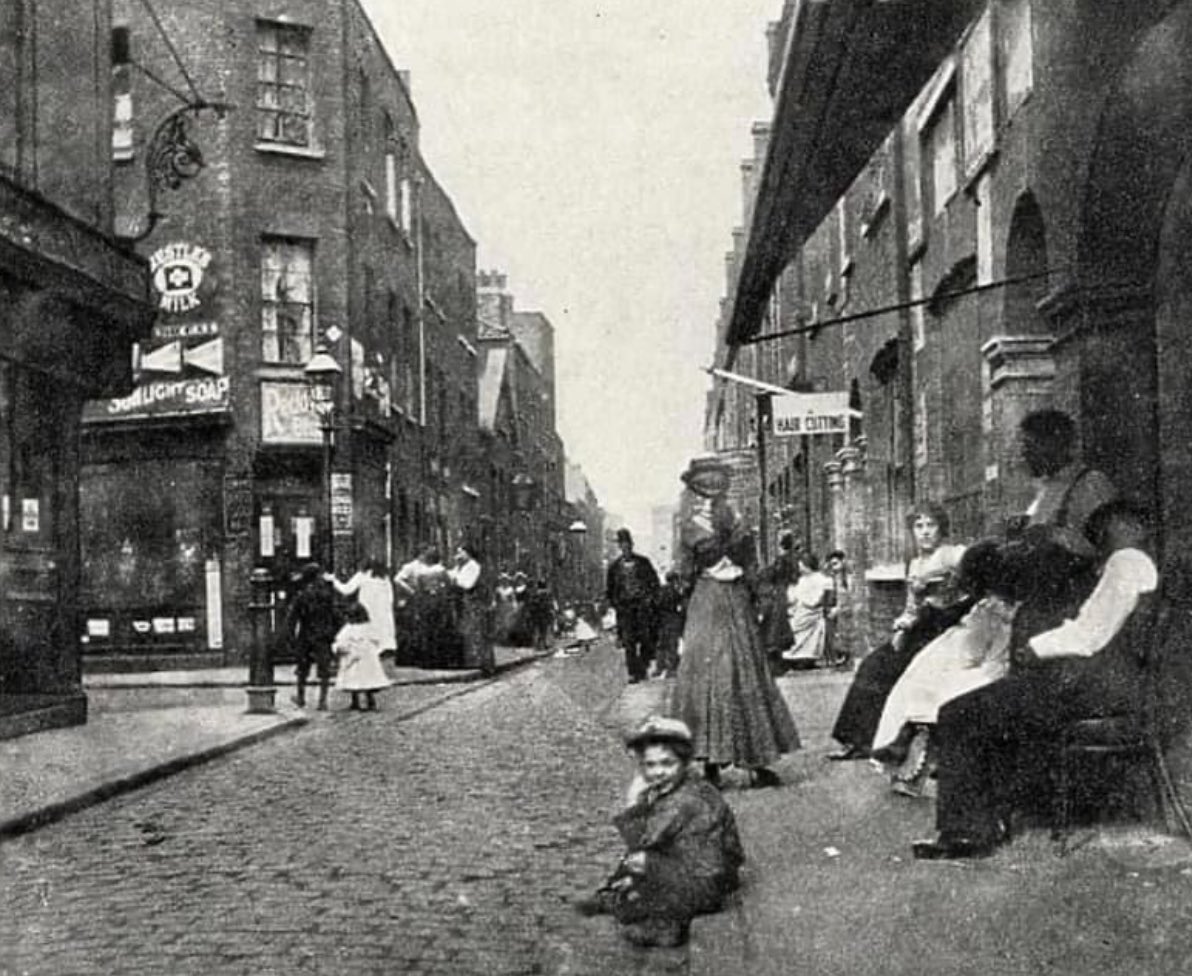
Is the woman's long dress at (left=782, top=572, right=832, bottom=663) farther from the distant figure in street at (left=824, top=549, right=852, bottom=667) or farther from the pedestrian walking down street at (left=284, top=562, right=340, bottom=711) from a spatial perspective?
the pedestrian walking down street at (left=284, top=562, right=340, bottom=711)

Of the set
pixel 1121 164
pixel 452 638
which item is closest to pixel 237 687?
pixel 452 638

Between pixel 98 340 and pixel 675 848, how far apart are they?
373 inches

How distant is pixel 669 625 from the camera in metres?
19.3

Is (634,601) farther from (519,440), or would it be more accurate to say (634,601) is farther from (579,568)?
(579,568)

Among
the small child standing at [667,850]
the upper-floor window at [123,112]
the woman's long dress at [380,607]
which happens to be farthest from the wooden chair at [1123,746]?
the upper-floor window at [123,112]

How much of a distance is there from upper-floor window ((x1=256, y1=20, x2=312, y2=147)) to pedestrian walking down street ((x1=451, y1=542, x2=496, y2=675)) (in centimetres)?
737

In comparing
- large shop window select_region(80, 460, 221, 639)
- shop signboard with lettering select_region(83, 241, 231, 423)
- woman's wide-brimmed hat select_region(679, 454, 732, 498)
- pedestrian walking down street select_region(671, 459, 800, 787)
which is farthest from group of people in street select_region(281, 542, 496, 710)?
woman's wide-brimmed hat select_region(679, 454, 732, 498)

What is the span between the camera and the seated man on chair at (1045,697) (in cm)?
576

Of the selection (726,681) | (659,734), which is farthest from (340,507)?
(659,734)

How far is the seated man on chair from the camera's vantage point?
18.9 ft

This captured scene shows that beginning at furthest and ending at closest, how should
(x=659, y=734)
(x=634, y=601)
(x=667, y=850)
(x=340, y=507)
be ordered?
1. (x=340, y=507)
2. (x=634, y=601)
3. (x=659, y=734)
4. (x=667, y=850)

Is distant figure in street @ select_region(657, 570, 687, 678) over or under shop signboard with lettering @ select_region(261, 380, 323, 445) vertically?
under

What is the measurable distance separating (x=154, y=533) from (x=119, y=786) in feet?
46.3

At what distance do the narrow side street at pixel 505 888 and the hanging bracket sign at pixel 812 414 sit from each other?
756 cm
